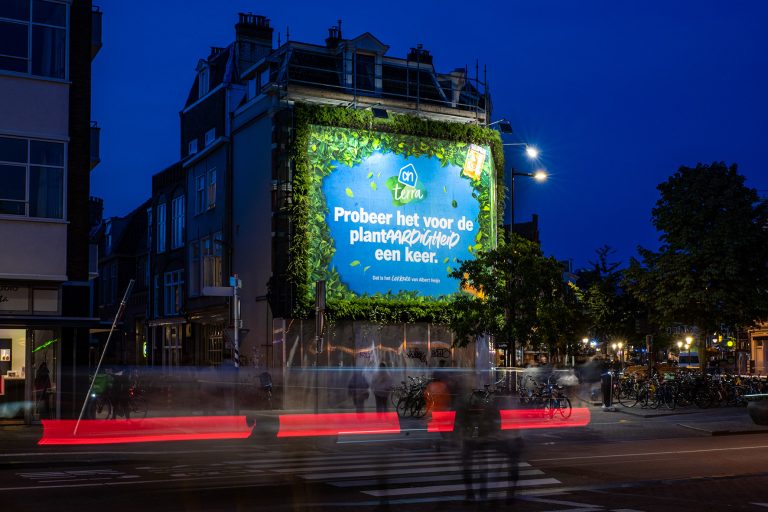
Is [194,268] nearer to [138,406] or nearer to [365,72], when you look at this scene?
[365,72]

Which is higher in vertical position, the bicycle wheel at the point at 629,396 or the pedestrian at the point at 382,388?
the pedestrian at the point at 382,388

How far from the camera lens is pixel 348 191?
3747 cm

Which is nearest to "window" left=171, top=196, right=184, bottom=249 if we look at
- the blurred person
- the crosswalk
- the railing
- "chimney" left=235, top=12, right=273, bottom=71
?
"chimney" left=235, top=12, right=273, bottom=71

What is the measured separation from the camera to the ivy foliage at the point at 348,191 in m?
36.4

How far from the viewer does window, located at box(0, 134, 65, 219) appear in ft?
87.6

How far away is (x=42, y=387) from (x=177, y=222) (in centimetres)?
2427

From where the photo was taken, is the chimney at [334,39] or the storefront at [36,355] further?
the chimney at [334,39]

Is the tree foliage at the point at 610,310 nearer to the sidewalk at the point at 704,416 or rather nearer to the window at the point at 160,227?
the sidewalk at the point at 704,416

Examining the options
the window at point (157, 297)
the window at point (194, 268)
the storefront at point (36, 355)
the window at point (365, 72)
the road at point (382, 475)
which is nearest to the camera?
the road at point (382, 475)

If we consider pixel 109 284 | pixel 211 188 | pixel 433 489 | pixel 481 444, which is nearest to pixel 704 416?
pixel 433 489

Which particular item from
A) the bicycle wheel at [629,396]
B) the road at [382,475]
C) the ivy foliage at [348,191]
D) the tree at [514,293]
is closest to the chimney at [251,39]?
the ivy foliage at [348,191]

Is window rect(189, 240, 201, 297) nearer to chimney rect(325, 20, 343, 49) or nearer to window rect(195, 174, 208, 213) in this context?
window rect(195, 174, 208, 213)

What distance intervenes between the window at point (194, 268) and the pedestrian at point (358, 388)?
18043 mm

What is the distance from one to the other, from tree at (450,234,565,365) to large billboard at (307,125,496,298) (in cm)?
343
